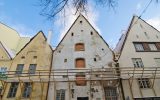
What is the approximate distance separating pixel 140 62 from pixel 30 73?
11.7m

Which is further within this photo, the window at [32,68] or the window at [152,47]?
the window at [152,47]

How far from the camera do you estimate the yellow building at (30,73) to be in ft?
57.3

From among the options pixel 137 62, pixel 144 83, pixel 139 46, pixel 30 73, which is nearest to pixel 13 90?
pixel 30 73

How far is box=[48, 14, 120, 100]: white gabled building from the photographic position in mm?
17594

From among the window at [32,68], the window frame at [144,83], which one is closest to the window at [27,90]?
the window at [32,68]

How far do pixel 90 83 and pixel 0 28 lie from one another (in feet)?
49.0

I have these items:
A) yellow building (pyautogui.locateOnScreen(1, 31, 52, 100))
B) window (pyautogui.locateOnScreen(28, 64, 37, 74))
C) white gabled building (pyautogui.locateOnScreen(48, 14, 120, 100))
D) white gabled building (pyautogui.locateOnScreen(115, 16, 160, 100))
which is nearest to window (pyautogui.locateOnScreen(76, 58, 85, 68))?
white gabled building (pyautogui.locateOnScreen(48, 14, 120, 100))

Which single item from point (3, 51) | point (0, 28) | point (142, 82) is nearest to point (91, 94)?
point (142, 82)

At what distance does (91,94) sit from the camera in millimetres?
17359

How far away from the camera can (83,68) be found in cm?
1912

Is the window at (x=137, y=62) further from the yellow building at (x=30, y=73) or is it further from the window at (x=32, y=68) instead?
the window at (x=32, y=68)

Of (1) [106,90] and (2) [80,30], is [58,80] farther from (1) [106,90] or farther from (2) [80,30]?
(2) [80,30]

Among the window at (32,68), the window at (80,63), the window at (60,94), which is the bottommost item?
the window at (60,94)

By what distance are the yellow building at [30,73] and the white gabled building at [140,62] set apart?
785cm
